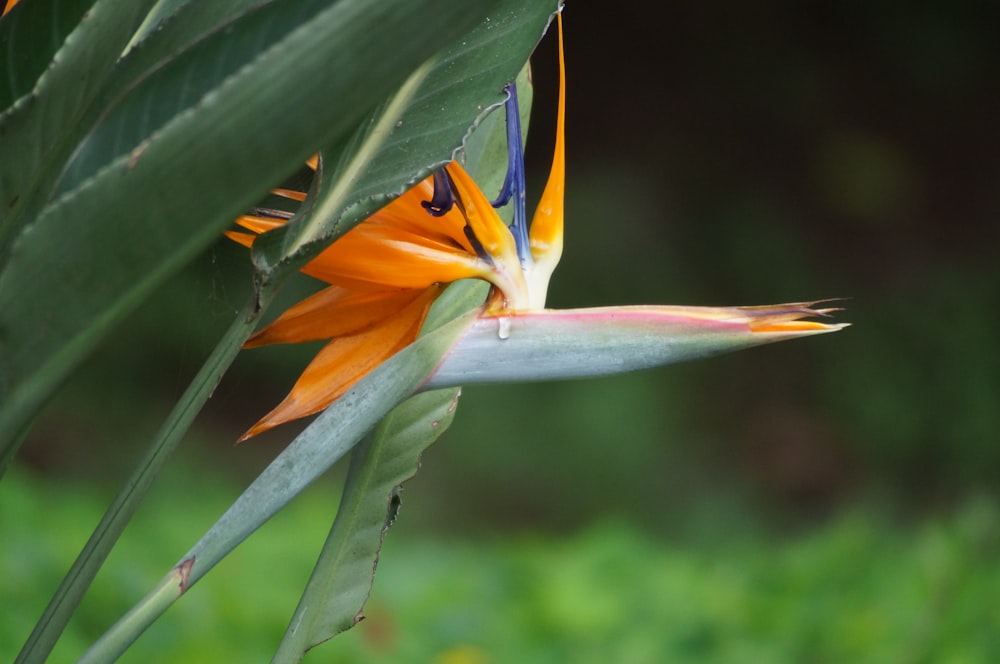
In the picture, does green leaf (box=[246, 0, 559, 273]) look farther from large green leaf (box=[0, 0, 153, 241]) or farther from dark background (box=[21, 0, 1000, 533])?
dark background (box=[21, 0, 1000, 533])

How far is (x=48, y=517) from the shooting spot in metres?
1.45

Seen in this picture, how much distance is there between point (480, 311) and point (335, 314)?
0.29 ft

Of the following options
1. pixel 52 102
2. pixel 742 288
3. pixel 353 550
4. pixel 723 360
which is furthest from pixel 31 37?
pixel 723 360

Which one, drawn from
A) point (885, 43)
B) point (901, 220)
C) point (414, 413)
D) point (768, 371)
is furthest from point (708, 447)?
point (414, 413)

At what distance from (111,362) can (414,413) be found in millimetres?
2127

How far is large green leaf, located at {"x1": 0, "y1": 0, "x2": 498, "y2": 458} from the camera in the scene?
323mm

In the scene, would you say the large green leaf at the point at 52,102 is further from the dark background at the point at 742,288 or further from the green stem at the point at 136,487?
the dark background at the point at 742,288

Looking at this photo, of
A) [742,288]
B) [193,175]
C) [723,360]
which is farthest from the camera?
[723,360]

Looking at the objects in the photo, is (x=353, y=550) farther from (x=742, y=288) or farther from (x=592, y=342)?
(x=742, y=288)

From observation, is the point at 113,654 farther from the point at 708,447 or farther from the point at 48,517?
the point at 708,447

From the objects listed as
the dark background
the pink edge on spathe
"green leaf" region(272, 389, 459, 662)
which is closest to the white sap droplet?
the pink edge on spathe

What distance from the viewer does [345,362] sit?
50 cm

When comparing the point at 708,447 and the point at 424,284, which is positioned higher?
the point at 424,284

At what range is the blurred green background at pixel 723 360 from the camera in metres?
2.01
